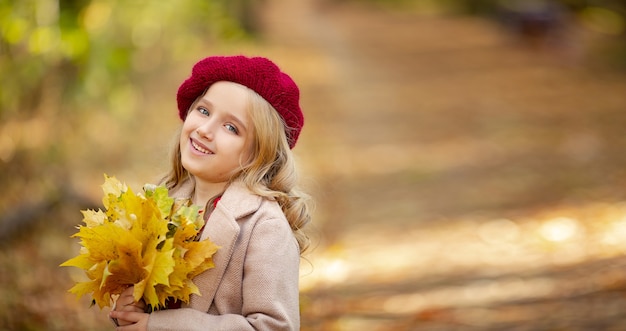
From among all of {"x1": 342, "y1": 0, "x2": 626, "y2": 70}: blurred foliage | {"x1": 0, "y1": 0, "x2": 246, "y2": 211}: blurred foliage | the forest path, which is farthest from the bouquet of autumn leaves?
{"x1": 342, "y1": 0, "x2": 626, "y2": 70}: blurred foliage

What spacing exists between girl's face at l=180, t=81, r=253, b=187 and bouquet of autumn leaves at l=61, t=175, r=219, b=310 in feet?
0.54

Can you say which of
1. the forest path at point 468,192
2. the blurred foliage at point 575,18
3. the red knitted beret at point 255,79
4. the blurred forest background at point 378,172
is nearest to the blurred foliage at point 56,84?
the blurred forest background at point 378,172

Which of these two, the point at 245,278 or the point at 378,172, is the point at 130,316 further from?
the point at 378,172

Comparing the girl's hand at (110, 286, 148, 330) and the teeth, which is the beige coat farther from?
the teeth

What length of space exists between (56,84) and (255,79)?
15.5 ft

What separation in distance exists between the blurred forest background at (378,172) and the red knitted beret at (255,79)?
107cm

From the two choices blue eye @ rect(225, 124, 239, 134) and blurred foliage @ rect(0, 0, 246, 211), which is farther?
blurred foliage @ rect(0, 0, 246, 211)

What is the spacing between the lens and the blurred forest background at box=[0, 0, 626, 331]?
5.57 m

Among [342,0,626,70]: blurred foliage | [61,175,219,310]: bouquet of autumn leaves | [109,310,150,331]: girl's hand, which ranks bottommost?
[109,310,150,331]: girl's hand

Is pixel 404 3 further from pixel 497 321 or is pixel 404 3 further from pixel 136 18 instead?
pixel 497 321

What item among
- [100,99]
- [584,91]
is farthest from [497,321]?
[584,91]

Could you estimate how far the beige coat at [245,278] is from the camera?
2447 mm

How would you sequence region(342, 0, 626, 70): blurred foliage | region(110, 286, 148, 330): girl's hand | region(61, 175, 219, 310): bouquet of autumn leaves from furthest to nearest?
region(342, 0, 626, 70): blurred foliage
region(110, 286, 148, 330): girl's hand
region(61, 175, 219, 310): bouquet of autumn leaves

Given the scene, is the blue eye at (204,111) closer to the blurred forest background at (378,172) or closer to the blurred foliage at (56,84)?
the blurred forest background at (378,172)
